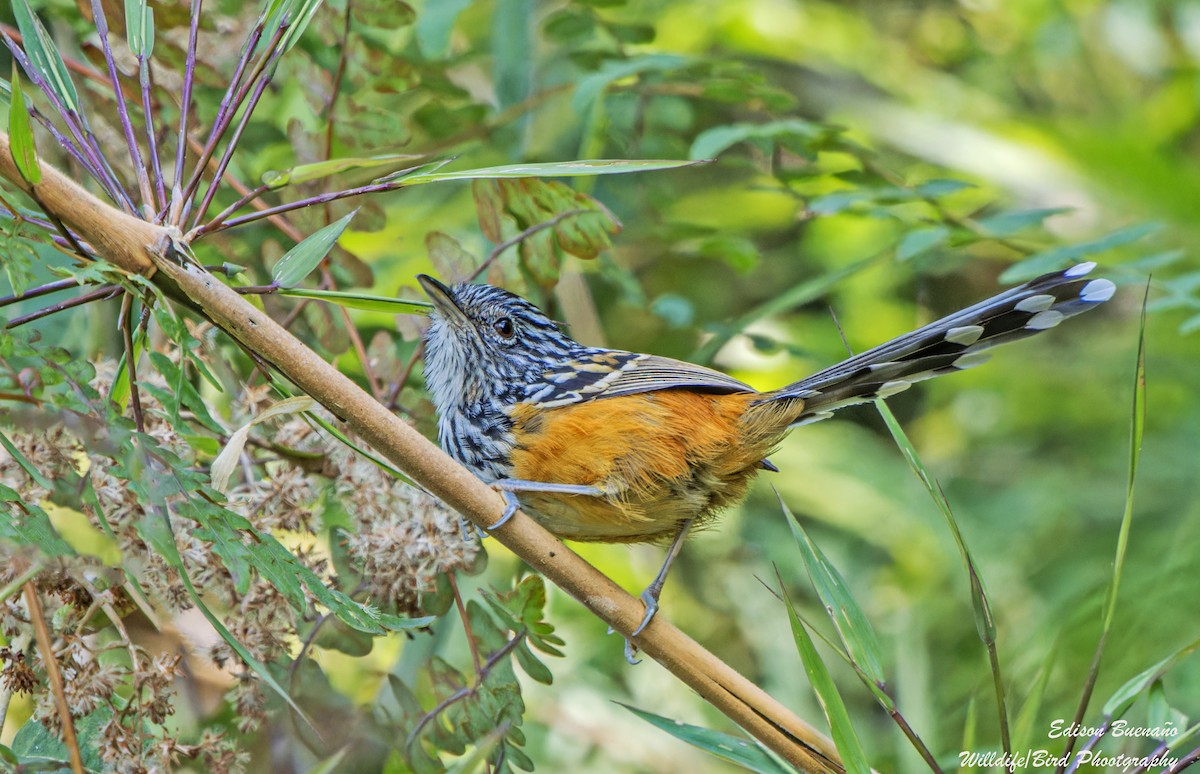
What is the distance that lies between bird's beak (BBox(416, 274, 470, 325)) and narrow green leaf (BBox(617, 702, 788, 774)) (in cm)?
120

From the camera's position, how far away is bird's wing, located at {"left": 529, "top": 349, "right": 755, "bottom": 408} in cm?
305

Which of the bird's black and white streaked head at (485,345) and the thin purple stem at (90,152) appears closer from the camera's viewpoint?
the thin purple stem at (90,152)

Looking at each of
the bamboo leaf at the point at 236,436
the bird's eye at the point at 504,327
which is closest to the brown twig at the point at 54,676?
the bamboo leaf at the point at 236,436

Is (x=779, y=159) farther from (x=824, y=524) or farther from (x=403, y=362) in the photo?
(x=824, y=524)

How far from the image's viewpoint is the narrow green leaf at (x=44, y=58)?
2.00 m

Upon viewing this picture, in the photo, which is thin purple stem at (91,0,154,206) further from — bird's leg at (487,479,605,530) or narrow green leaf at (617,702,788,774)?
narrow green leaf at (617,702,788,774)

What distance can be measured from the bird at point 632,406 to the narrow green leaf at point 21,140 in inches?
49.2

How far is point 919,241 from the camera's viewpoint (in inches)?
128

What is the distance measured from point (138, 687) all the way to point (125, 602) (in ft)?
0.76

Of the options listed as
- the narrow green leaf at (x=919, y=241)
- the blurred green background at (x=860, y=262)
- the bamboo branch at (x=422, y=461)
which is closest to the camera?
the bamboo branch at (x=422, y=461)

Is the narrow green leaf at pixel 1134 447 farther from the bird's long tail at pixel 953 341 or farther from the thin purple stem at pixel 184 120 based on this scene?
the thin purple stem at pixel 184 120

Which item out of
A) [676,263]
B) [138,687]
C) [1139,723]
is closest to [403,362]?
[138,687]

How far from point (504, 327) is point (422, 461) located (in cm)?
140

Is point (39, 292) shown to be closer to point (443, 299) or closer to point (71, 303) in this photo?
point (71, 303)
